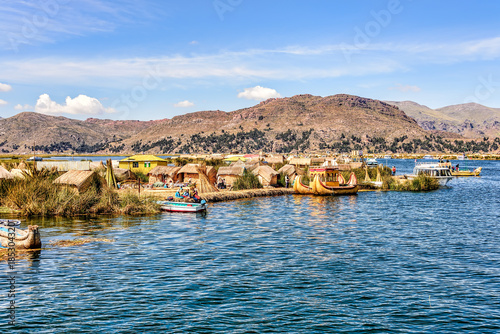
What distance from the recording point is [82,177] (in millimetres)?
36281

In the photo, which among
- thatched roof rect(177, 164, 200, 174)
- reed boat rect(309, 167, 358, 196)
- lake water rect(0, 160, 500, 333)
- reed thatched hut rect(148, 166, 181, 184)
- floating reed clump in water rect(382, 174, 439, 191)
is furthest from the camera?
floating reed clump in water rect(382, 174, 439, 191)

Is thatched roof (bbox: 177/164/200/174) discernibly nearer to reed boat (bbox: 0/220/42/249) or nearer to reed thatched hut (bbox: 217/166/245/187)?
reed thatched hut (bbox: 217/166/245/187)

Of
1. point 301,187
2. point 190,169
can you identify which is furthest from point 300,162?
point 190,169

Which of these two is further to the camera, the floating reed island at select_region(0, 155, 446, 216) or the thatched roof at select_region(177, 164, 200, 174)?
the thatched roof at select_region(177, 164, 200, 174)

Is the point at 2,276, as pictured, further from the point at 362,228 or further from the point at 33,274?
the point at 362,228

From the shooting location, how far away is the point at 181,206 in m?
36.8

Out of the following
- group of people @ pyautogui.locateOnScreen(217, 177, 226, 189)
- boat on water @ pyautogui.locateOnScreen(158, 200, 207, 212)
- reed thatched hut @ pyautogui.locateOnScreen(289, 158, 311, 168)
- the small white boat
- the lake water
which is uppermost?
reed thatched hut @ pyautogui.locateOnScreen(289, 158, 311, 168)

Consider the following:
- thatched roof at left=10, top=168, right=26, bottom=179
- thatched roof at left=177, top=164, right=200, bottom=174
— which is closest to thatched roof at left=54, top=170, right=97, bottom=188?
thatched roof at left=10, top=168, right=26, bottom=179

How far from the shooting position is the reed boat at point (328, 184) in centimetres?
5472

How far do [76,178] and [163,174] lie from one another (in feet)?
67.9

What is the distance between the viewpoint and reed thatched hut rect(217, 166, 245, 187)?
5516 cm

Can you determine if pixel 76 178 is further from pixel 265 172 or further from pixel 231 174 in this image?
pixel 265 172

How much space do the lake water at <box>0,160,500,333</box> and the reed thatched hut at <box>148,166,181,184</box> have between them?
893 inches

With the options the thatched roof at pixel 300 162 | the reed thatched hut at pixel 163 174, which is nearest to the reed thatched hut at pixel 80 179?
the reed thatched hut at pixel 163 174
